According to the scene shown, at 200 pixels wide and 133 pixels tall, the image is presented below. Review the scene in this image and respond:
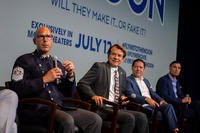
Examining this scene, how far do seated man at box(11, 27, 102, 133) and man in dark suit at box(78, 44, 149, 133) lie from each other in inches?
13.5

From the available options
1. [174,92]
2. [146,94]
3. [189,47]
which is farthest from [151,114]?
[189,47]

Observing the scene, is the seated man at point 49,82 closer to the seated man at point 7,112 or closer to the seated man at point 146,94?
the seated man at point 7,112

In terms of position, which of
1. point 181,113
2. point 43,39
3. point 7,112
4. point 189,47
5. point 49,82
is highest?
point 189,47

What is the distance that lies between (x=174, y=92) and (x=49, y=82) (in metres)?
2.66

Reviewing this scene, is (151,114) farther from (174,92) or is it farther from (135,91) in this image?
(174,92)

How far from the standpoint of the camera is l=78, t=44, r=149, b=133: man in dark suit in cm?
409

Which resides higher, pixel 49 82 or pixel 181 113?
pixel 49 82

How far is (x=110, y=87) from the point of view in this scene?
4387 millimetres

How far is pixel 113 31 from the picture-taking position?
5.47 m

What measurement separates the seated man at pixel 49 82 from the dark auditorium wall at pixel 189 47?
393cm

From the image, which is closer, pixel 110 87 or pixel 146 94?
pixel 110 87

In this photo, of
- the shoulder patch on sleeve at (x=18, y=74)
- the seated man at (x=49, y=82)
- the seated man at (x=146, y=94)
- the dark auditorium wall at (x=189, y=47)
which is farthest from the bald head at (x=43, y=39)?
the dark auditorium wall at (x=189, y=47)

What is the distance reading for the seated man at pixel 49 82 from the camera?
335cm

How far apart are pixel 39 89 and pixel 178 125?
261 cm
